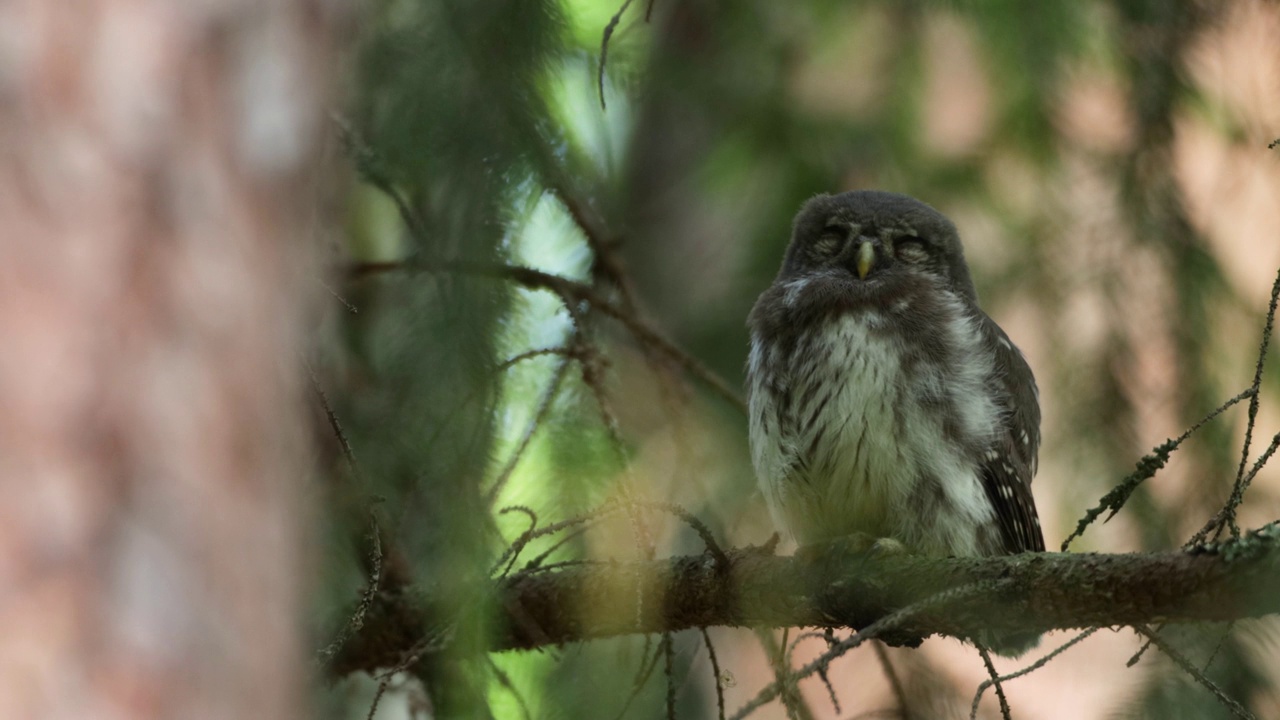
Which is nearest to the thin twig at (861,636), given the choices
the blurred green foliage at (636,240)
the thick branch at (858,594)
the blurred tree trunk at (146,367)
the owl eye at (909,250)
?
the thick branch at (858,594)

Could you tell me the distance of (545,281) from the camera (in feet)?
11.4

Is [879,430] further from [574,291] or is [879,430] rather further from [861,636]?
[861,636]

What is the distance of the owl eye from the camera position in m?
4.50

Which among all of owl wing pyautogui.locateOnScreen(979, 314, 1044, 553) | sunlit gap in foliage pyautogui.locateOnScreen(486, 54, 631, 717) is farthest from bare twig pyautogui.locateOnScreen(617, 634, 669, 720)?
owl wing pyautogui.locateOnScreen(979, 314, 1044, 553)

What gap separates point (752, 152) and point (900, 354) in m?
1.35

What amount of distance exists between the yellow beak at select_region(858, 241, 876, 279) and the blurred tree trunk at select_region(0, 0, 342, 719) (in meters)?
2.46

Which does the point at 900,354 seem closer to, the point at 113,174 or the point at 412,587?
the point at 412,587

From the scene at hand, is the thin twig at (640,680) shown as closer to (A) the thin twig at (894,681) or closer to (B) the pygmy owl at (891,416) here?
(A) the thin twig at (894,681)

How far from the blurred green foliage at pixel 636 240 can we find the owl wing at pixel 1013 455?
90 mm

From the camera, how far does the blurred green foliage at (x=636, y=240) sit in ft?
10.1

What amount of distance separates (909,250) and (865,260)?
268 millimetres

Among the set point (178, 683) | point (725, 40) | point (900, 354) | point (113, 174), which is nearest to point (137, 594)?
point (178, 683)

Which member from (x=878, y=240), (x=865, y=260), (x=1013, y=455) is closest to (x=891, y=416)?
(x=1013, y=455)

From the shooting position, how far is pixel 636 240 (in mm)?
6031
